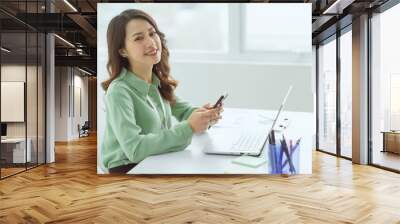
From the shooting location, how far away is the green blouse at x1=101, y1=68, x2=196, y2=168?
20.1 feet

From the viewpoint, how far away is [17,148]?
6.96 metres

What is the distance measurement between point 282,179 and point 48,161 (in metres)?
4.90

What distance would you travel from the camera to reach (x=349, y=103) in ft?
28.6

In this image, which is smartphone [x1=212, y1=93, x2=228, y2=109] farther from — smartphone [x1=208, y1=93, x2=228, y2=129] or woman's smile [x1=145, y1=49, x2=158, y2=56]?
woman's smile [x1=145, y1=49, x2=158, y2=56]

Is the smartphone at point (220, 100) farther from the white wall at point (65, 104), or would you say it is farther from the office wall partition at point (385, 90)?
the white wall at point (65, 104)

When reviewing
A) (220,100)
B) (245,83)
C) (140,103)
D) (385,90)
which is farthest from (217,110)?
(385,90)

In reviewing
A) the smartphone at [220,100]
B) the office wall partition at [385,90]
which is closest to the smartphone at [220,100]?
the smartphone at [220,100]

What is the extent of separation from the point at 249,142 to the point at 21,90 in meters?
4.18

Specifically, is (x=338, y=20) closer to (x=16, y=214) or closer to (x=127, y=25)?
(x=127, y=25)

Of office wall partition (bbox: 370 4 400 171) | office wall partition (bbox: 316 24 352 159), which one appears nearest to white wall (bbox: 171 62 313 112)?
office wall partition (bbox: 370 4 400 171)

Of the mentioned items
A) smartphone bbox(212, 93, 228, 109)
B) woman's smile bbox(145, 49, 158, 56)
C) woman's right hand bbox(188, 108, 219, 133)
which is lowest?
woman's right hand bbox(188, 108, 219, 133)

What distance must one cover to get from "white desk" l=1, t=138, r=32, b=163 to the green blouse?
166cm

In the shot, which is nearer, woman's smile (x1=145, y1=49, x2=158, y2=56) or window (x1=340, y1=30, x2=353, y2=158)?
woman's smile (x1=145, y1=49, x2=158, y2=56)

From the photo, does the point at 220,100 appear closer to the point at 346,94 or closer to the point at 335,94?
the point at 346,94
